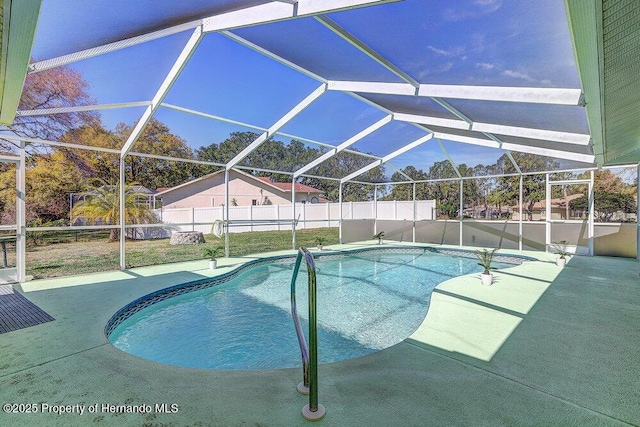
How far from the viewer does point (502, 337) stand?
3336mm

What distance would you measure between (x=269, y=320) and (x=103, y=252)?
8.88 metres

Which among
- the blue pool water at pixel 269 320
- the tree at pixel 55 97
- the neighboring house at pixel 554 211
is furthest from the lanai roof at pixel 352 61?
the blue pool water at pixel 269 320

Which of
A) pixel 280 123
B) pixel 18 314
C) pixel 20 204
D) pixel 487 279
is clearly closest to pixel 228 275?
pixel 18 314

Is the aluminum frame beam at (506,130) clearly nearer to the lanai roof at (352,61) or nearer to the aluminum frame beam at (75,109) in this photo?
the lanai roof at (352,61)

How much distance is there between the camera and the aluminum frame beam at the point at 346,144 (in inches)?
313

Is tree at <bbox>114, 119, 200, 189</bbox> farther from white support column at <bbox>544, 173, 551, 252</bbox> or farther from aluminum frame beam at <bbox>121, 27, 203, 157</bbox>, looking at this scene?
white support column at <bbox>544, 173, 551, 252</bbox>

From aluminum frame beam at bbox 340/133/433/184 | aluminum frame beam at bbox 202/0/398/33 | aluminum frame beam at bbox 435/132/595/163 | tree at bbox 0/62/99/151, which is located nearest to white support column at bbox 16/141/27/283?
tree at bbox 0/62/99/151

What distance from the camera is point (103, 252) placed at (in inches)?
427

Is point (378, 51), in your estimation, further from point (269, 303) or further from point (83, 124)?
point (83, 124)

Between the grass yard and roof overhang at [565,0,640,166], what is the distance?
9.15 metres

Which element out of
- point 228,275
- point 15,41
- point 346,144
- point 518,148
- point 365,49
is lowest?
point 228,275

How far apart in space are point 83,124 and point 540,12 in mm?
8878

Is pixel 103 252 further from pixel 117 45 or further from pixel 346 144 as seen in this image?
pixel 346 144

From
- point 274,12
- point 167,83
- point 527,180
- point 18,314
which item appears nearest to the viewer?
point 274,12
